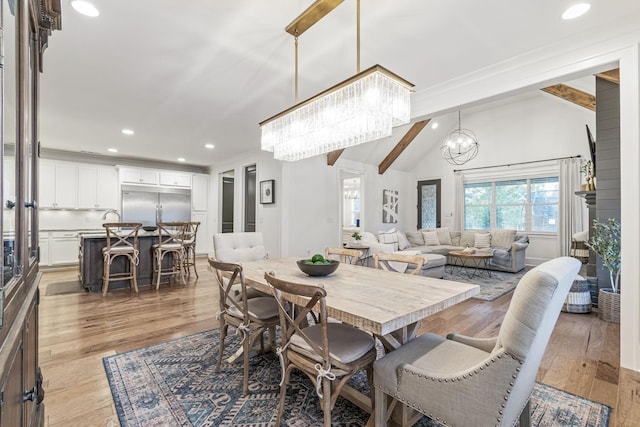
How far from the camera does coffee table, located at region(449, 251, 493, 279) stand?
18.1 feet

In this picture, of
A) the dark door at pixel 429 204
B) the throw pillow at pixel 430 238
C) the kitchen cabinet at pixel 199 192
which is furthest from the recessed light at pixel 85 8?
the dark door at pixel 429 204

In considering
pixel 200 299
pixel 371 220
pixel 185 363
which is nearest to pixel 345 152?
pixel 371 220

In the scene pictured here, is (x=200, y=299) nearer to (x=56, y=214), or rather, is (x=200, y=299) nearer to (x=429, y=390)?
(x=429, y=390)

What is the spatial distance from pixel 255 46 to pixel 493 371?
110 inches

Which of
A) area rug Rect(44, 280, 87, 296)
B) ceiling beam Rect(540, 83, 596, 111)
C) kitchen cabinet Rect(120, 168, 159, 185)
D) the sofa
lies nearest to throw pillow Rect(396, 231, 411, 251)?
the sofa

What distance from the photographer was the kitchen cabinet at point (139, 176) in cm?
688

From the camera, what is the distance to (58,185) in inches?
245

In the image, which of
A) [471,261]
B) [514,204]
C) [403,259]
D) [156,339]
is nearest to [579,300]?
[403,259]

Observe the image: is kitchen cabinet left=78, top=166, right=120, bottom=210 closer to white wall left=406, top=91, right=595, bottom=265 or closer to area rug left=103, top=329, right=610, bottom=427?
area rug left=103, top=329, right=610, bottom=427

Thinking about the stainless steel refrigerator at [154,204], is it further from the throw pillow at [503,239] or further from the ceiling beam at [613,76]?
the ceiling beam at [613,76]

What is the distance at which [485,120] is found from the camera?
7.48m

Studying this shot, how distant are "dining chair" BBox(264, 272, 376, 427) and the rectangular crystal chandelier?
1.33 meters

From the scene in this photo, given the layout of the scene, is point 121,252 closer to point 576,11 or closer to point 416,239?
point 576,11

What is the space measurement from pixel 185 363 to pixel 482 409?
2045 mm
